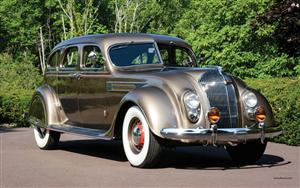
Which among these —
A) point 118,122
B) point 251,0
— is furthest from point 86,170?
point 251,0

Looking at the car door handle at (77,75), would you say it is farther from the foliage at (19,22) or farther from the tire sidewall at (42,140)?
the foliage at (19,22)

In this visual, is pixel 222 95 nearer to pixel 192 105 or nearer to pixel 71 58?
pixel 192 105

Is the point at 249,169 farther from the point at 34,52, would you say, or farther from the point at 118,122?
the point at 34,52

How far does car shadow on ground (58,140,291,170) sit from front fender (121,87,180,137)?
0.41 metres

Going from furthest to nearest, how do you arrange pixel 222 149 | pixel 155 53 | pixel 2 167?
pixel 222 149, pixel 155 53, pixel 2 167

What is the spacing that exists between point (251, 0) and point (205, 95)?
113 feet

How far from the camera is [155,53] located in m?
9.36

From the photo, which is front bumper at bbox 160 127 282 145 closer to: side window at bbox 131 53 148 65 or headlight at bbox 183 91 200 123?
headlight at bbox 183 91 200 123

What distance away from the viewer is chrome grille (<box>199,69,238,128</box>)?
786 centimetres

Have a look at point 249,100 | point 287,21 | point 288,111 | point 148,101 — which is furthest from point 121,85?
point 287,21

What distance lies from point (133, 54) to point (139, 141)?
5.73 feet

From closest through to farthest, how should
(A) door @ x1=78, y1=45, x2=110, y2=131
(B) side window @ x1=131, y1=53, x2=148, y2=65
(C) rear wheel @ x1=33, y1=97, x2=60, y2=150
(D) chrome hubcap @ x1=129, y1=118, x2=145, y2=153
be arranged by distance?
(D) chrome hubcap @ x1=129, y1=118, x2=145, y2=153
(A) door @ x1=78, y1=45, x2=110, y2=131
(B) side window @ x1=131, y1=53, x2=148, y2=65
(C) rear wheel @ x1=33, y1=97, x2=60, y2=150

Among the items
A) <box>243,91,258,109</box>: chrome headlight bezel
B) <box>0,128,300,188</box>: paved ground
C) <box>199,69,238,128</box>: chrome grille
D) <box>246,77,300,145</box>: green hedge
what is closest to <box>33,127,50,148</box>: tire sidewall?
<box>0,128,300,188</box>: paved ground

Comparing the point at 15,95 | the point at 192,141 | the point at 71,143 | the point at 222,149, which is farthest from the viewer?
the point at 15,95
